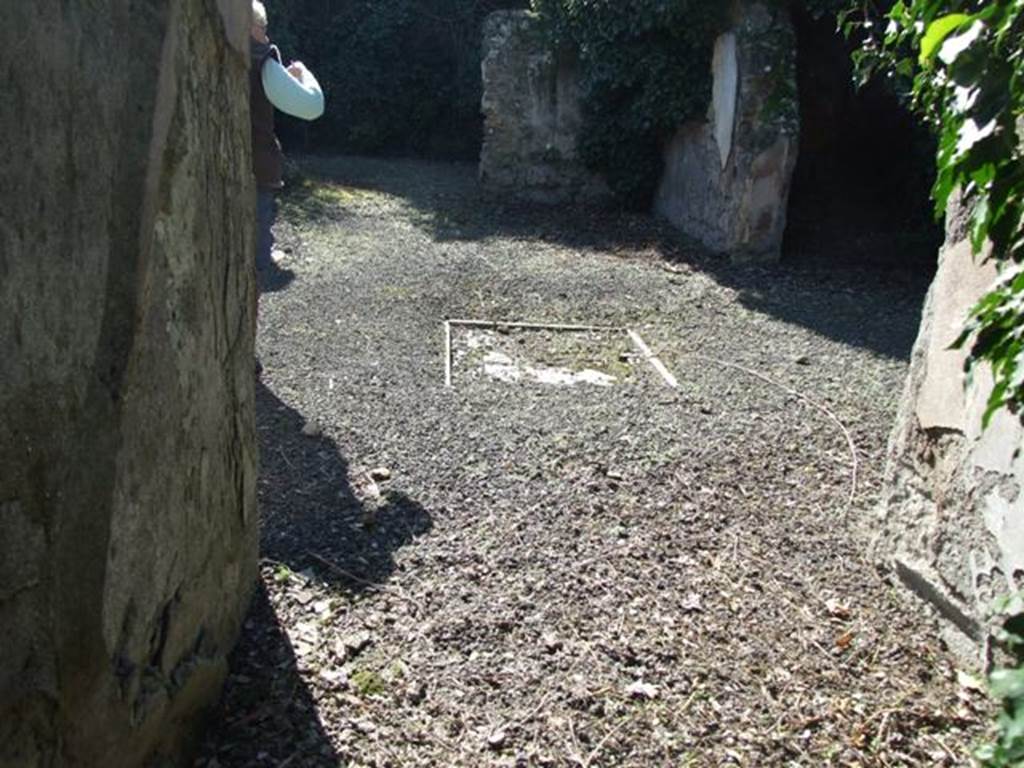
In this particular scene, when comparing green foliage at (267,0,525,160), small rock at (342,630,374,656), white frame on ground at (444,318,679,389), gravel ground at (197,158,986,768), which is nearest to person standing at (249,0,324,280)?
gravel ground at (197,158,986,768)

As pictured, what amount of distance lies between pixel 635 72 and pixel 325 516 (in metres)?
7.07

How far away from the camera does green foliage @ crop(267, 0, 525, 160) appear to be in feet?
46.1

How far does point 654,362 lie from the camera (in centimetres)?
592

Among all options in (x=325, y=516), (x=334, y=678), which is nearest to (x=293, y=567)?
(x=325, y=516)

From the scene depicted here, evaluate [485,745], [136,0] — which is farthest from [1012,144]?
[485,745]

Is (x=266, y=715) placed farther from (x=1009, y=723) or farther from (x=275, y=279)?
(x=275, y=279)

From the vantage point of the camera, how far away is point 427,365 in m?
5.64

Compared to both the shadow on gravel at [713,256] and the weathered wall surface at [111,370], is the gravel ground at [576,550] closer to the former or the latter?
the shadow on gravel at [713,256]

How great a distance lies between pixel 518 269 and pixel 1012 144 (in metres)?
6.49

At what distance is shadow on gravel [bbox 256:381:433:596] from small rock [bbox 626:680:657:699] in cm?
91

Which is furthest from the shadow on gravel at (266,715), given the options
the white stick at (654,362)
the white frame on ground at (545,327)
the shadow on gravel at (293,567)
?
the white frame on ground at (545,327)

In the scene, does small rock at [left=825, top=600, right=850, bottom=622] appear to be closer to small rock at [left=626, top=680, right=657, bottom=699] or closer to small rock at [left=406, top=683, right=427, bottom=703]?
small rock at [left=626, top=680, right=657, bottom=699]

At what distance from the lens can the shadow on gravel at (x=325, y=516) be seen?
3309mm

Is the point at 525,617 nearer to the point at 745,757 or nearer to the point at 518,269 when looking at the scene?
the point at 745,757
